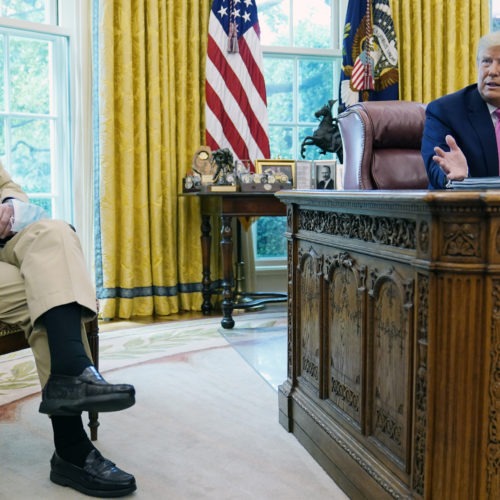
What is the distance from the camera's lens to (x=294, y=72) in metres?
4.70

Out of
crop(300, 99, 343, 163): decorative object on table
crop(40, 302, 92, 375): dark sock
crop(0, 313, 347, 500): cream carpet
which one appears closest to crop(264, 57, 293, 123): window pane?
crop(300, 99, 343, 163): decorative object on table

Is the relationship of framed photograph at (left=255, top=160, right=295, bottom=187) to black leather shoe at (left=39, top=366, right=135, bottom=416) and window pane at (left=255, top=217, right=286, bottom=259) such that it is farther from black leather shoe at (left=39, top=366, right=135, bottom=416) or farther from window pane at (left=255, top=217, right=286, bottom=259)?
black leather shoe at (left=39, top=366, right=135, bottom=416)

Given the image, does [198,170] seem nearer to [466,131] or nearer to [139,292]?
[139,292]

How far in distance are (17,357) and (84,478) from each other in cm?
157

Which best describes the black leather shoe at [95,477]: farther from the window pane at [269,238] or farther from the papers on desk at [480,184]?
the window pane at [269,238]

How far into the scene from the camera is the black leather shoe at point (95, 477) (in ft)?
5.63

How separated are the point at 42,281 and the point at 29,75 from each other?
8.65 feet

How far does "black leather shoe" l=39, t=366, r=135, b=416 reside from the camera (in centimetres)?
155

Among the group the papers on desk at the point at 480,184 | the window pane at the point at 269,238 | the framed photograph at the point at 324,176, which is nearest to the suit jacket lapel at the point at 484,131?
the papers on desk at the point at 480,184

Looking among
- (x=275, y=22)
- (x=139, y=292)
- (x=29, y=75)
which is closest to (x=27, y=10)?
(x=29, y=75)

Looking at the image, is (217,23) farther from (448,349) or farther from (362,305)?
(448,349)

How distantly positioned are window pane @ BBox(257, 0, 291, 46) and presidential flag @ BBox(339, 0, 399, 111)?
0.43 metres

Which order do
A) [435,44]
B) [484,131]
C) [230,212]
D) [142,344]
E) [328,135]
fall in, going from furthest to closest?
[435,44]
[328,135]
[230,212]
[142,344]
[484,131]

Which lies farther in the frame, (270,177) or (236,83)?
(236,83)
